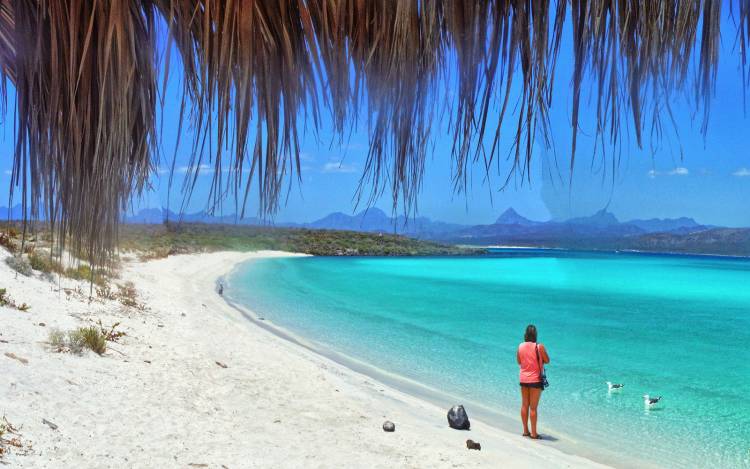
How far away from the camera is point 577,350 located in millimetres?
17562

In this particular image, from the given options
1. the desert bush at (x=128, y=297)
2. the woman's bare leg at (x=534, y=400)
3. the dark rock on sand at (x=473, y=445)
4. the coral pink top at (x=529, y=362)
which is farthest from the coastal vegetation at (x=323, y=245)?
the dark rock on sand at (x=473, y=445)

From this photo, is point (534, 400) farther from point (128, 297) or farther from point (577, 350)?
point (577, 350)

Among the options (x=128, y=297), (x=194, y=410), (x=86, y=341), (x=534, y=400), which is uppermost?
(x=86, y=341)

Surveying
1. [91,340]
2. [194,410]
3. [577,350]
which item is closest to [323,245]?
[577,350]

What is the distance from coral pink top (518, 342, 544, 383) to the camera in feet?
22.8

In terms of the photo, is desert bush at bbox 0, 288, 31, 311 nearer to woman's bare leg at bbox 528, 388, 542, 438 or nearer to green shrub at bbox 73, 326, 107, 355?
green shrub at bbox 73, 326, 107, 355

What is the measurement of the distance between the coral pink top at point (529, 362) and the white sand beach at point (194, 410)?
92cm

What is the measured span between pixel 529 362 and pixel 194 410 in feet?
13.4

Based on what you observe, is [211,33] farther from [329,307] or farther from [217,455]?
[329,307]

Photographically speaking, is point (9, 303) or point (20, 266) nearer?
point (9, 303)

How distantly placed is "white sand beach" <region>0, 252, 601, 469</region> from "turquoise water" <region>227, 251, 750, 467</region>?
86.5 inches

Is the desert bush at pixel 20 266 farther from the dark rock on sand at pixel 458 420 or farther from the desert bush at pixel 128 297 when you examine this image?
the dark rock on sand at pixel 458 420

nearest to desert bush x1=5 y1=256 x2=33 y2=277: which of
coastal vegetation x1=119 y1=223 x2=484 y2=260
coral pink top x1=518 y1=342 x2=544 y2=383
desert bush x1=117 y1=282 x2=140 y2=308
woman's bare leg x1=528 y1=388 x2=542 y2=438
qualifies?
desert bush x1=117 y1=282 x2=140 y2=308

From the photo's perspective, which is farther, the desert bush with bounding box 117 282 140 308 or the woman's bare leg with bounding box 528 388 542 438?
the desert bush with bounding box 117 282 140 308
